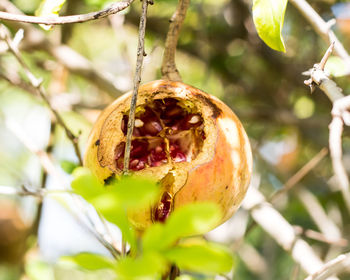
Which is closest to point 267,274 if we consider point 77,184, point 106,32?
point 77,184

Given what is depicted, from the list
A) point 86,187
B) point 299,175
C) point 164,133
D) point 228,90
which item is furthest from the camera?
point 228,90

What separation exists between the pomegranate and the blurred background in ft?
2.11

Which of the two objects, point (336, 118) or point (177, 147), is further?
point (177, 147)

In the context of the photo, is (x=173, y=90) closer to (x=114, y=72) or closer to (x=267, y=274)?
(x=267, y=274)

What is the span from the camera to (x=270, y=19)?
0.88 meters

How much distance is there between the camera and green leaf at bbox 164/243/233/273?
507 millimetres

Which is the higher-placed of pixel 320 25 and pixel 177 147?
pixel 320 25

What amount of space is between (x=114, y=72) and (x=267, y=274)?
5.54 feet

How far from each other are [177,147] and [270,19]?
41 centimetres

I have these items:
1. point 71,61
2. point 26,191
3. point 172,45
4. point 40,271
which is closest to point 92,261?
point 26,191

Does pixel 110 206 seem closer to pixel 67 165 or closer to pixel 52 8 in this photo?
pixel 52 8

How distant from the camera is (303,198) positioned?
1.96m

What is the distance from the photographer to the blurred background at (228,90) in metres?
1.88

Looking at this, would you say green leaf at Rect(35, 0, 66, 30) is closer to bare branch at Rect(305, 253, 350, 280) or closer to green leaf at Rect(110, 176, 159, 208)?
green leaf at Rect(110, 176, 159, 208)
